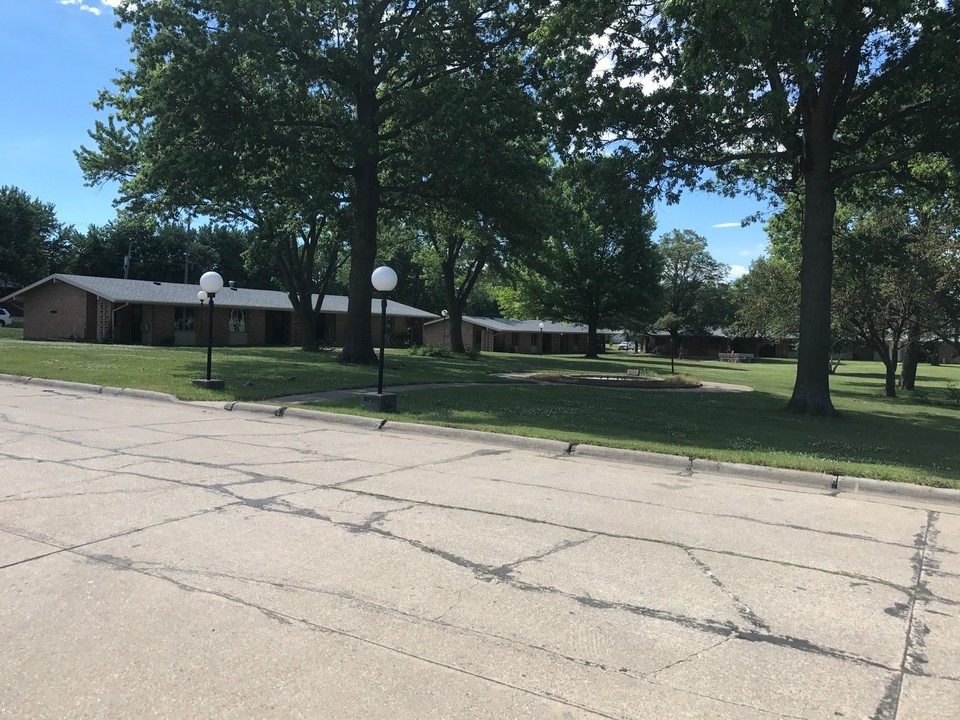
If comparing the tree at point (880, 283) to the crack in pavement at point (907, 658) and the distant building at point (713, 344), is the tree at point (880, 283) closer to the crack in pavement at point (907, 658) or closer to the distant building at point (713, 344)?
the crack in pavement at point (907, 658)

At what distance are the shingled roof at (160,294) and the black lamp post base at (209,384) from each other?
1730 cm

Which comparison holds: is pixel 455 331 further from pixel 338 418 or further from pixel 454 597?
pixel 454 597

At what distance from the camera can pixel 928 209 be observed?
71.4 feet

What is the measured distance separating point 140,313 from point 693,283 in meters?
61.5

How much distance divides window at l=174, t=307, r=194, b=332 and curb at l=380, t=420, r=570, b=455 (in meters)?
33.0

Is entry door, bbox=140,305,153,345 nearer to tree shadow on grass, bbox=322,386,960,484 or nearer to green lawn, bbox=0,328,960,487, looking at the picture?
green lawn, bbox=0,328,960,487

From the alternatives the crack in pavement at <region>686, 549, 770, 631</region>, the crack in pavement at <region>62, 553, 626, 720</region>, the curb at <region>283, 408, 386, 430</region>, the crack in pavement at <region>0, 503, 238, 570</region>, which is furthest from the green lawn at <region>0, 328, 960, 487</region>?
the crack in pavement at <region>62, 553, 626, 720</region>

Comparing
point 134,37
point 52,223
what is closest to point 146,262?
point 52,223

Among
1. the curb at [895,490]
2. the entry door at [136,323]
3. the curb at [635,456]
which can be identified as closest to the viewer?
the curb at [895,490]

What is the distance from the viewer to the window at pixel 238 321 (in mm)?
43719

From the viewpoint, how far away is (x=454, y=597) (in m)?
4.35

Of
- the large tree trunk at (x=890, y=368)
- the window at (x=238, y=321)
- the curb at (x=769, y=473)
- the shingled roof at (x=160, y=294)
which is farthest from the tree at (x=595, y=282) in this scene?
the curb at (x=769, y=473)

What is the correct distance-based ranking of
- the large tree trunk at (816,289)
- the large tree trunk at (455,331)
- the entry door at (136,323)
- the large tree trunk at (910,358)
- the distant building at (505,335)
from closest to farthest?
the large tree trunk at (816,289), the large tree trunk at (910,358), the entry door at (136,323), the large tree trunk at (455,331), the distant building at (505,335)

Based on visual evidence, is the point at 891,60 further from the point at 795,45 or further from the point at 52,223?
the point at 52,223
